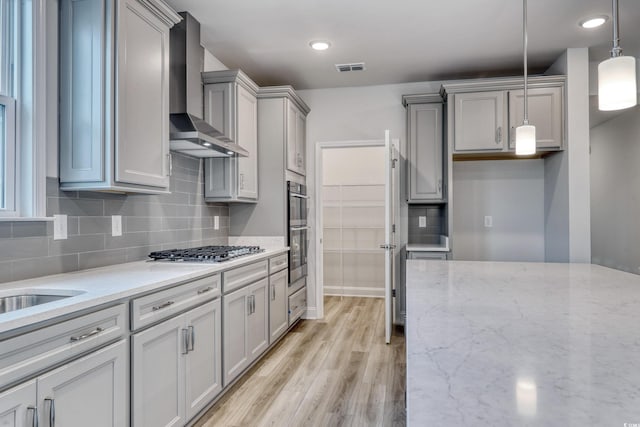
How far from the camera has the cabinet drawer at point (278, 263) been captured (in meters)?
3.48

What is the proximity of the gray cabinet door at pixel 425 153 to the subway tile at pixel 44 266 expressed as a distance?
10.1 ft

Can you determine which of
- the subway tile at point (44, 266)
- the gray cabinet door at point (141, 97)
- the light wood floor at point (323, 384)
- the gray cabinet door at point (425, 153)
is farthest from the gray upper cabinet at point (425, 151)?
the subway tile at point (44, 266)

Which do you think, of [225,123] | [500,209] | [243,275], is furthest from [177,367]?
[500,209]

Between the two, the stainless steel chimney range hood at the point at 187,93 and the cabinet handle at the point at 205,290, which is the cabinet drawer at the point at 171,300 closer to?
the cabinet handle at the point at 205,290

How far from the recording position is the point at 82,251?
222 cm

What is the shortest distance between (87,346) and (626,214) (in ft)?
17.4


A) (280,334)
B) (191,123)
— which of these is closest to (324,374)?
(280,334)

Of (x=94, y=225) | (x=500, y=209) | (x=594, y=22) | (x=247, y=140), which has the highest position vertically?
(x=594, y=22)

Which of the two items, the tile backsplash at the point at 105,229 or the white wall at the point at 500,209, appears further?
the white wall at the point at 500,209

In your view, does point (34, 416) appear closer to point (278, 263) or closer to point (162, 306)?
point (162, 306)

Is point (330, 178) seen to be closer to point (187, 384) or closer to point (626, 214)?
point (626, 214)

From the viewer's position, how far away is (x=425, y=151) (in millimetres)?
4168

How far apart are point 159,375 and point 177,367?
14 centimetres

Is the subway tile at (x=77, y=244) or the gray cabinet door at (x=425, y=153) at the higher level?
the gray cabinet door at (x=425, y=153)
